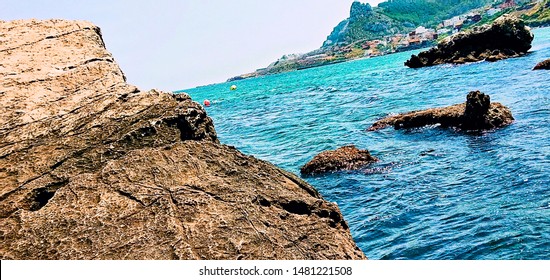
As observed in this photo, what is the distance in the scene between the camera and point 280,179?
9359mm

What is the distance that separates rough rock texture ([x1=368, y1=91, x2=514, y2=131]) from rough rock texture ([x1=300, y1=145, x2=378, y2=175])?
21.4 ft

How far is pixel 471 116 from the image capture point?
24297mm

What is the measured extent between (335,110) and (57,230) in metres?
41.8

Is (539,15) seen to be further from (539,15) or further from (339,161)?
(339,161)

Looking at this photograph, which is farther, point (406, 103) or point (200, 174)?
point (406, 103)

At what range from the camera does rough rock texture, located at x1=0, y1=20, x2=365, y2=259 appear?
6.85 m

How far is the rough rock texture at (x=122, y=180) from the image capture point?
6848 millimetres

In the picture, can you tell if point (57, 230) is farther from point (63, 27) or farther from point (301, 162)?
point (301, 162)

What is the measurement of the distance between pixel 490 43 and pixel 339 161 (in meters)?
72.9

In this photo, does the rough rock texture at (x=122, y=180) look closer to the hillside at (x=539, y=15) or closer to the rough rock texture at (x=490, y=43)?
the rough rock texture at (x=490, y=43)

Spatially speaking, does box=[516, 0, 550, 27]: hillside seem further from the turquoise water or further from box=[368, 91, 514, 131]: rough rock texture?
box=[368, 91, 514, 131]: rough rock texture

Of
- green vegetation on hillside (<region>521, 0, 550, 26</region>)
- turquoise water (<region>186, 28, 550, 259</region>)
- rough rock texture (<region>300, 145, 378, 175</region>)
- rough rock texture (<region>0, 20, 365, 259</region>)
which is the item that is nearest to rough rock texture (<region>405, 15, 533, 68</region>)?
turquoise water (<region>186, 28, 550, 259</region>)

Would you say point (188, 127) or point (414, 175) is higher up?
point (188, 127)
